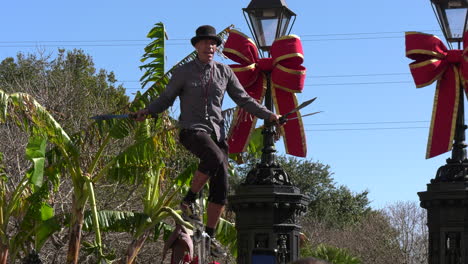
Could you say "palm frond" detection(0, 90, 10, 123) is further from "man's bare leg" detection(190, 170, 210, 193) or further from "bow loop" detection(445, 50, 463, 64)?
"man's bare leg" detection(190, 170, 210, 193)

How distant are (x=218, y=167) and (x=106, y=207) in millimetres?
19863

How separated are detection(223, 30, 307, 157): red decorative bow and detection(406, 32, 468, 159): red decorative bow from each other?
1.11 metres

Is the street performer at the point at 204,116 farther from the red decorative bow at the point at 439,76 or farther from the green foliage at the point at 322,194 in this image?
the green foliage at the point at 322,194

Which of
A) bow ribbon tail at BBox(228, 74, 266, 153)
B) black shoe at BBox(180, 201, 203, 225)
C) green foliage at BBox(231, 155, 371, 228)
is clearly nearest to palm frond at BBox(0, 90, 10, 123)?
bow ribbon tail at BBox(228, 74, 266, 153)

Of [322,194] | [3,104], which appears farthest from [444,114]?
[322,194]

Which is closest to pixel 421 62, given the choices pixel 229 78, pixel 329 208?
pixel 229 78

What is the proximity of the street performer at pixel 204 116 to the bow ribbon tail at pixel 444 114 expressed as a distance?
8.46 feet

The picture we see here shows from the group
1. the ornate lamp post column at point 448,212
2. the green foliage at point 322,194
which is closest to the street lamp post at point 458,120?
Result: the ornate lamp post column at point 448,212

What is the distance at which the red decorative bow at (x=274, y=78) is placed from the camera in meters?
8.70

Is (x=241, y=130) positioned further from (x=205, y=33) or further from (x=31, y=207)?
(x=31, y=207)

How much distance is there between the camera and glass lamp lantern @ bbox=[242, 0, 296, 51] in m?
8.69

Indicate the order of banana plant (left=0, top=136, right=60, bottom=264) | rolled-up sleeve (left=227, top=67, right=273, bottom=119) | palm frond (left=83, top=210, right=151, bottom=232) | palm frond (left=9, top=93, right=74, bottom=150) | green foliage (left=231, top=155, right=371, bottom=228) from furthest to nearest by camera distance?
green foliage (left=231, top=155, right=371, bottom=228), palm frond (left=83, top=210, right=151, bottom=232), banana plant (left=0, top=136, right=60, bottom=264), palm frond (left=9, top=93, right=74, bottom=150), rolled-up sleeve (left=227, top=67, right=273, bottom=119)

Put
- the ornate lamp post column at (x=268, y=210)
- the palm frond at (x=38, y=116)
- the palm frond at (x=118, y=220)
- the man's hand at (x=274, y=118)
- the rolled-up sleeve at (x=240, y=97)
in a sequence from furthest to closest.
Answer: the palm frond at (x=118, y=220), the palm frond at (x=38, y=116), the ornate lamp post column at (x=268, y=210), the rolled-up sleeve at (x=240, y=97), the man's hand at (x=274, y=118)

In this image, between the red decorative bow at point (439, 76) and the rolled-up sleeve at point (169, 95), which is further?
the red decorative bow at point (439, 76)
